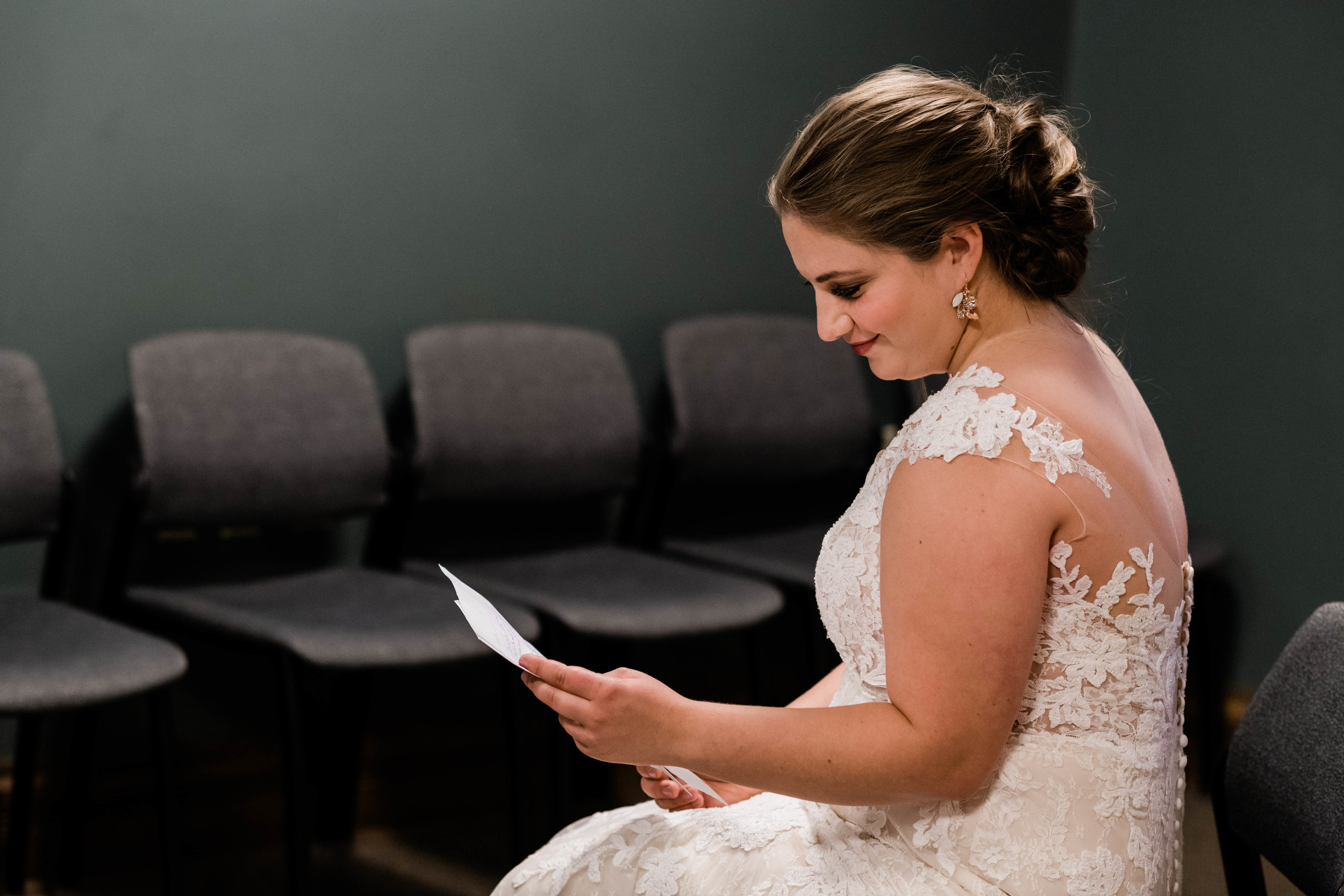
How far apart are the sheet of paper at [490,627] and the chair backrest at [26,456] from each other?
4.95 feet

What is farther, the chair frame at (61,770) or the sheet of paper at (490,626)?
the chair frame at (61,770)

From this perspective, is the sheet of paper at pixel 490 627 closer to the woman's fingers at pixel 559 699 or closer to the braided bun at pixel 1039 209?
the woman's fingers at pixel 559 699

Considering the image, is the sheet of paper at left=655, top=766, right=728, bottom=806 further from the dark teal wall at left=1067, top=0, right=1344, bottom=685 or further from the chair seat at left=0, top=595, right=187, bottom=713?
the dark teal wall at left=1067, top=0, right=1344, bottom=685

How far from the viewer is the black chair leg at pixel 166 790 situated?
2154mm

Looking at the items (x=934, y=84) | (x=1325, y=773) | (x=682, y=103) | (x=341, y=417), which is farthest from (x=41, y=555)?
(x=1325, y=773)

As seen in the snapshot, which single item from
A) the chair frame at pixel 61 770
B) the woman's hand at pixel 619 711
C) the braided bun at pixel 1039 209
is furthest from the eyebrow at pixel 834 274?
the chair frame at pixel 61 770

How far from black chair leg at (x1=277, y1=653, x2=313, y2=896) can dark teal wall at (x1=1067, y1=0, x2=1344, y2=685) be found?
2272 mm

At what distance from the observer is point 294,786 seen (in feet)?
7.37

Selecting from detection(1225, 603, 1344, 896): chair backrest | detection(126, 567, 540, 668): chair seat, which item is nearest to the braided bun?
detection(1225, 603, 1344, 896): chair backrest

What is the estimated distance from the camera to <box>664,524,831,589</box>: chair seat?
288cm

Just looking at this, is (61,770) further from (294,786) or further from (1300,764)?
(1300,764)

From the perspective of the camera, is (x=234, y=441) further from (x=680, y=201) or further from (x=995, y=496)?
(x=995, y=496)

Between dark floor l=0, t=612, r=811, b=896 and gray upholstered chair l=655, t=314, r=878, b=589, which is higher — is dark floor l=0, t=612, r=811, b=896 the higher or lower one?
the lower one

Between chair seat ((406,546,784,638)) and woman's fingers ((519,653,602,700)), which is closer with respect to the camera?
woman's fingers ((519,653,602,700))
